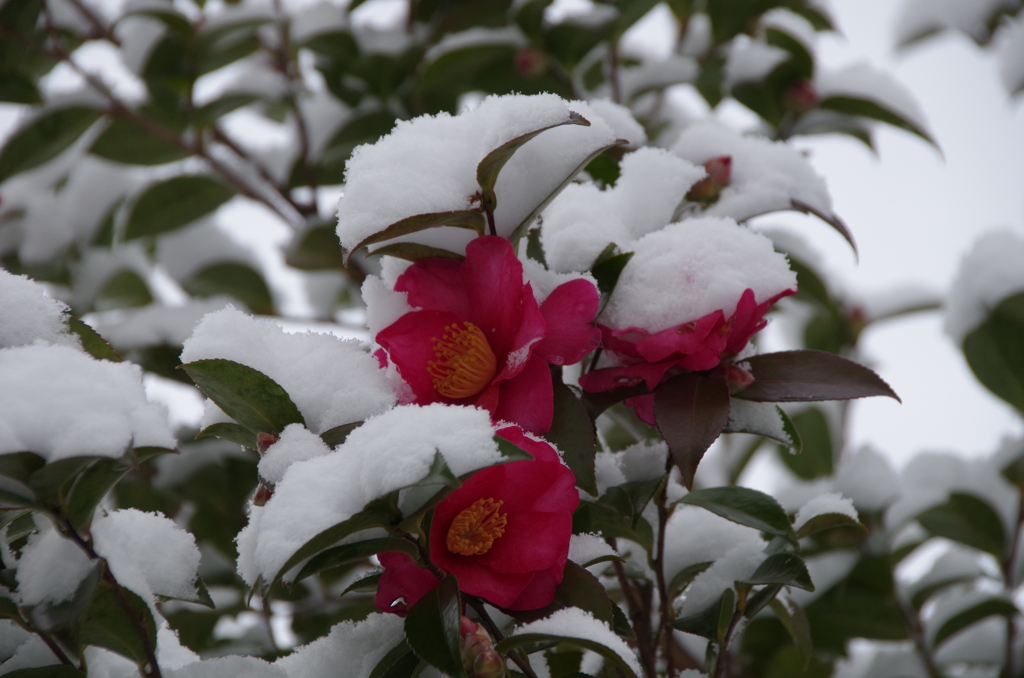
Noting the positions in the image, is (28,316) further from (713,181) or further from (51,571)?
(713,181)

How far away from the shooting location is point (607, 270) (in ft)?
2.10

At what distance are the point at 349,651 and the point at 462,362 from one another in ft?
0.72

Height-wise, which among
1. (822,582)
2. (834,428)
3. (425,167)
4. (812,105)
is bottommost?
(834,428)

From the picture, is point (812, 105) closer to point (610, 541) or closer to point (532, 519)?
point (610, 541)

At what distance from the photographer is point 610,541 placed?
75 cm

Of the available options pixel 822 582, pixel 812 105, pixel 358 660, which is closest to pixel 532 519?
pixel 358 660

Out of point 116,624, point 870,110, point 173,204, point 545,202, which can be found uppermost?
point 545,202

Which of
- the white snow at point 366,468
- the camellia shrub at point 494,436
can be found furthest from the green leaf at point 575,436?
the white snow at point 366,468

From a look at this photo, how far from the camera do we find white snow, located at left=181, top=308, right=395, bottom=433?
586 millimetres

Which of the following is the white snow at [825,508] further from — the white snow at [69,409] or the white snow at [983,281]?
the white snow at [983,281]

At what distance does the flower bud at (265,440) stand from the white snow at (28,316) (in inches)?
6.4

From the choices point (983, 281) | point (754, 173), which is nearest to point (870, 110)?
point (983, 281)

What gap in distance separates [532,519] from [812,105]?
0.98 meters

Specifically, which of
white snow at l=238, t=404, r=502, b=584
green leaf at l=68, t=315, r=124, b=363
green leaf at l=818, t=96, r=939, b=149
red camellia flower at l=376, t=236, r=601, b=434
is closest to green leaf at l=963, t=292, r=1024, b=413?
green leaf at l=818, t=96, r=939, b=149
